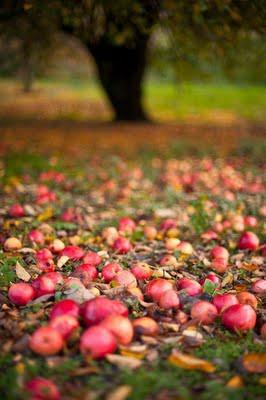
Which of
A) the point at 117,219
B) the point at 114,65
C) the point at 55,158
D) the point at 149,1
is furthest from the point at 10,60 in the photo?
the point at 117,219

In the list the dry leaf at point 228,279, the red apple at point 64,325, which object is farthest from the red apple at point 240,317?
the red apple at point 64,325

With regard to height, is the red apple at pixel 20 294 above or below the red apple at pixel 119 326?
below

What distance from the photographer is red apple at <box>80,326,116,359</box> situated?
7.18ft

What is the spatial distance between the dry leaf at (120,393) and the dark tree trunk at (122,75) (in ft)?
41.2

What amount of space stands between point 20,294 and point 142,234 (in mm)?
1850

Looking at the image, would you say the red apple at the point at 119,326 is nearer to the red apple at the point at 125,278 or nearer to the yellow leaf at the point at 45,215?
the red apple at the point at 125,278

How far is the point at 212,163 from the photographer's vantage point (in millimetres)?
8367

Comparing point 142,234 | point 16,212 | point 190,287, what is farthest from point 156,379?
point 16,212

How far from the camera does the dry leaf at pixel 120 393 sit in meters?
1.92

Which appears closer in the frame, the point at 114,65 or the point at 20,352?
the point at 20,352

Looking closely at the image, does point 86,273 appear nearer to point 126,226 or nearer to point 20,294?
point 20,294

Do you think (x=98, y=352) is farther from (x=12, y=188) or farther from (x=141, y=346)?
(x=12, y=188)

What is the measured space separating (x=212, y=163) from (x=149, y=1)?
337 centimetres

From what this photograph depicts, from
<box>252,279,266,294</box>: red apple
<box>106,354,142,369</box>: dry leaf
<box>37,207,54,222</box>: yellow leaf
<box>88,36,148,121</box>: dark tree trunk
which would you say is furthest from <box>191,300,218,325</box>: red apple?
<box>88,36,148,121</box>: dark tree trunk
